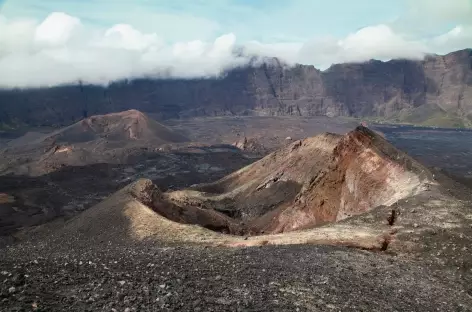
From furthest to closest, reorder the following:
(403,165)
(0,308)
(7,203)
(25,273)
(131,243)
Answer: (7,203) → (403,165) → (131,243) → (25,273) → (0,308)

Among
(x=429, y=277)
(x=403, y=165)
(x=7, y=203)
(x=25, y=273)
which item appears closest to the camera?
(x=25, y=273)

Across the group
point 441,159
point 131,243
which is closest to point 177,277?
point 131,243

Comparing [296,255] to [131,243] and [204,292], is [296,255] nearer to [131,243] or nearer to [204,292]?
[204,292]

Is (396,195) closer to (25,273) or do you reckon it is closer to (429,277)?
(429,277)

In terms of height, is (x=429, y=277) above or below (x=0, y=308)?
below

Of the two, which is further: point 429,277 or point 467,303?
point 429,277

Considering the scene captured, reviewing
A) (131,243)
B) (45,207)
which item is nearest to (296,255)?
(131,243)

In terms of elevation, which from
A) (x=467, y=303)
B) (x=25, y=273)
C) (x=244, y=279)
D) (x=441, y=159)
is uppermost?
(x=25, y=273)
